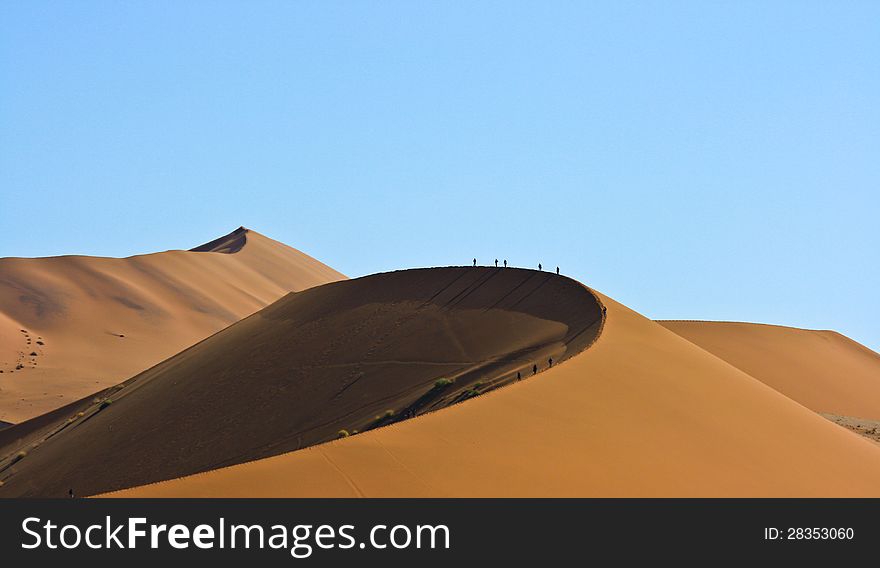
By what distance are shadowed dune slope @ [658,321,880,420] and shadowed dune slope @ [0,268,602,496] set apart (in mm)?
22196

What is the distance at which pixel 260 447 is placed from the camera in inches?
1499

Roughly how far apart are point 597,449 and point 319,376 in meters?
24.7

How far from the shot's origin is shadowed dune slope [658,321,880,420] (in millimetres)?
63219

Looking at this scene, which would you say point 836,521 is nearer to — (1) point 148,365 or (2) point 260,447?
(2) point 260,447

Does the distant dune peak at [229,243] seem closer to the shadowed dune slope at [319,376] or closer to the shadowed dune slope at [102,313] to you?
the shadowed dune slope at [102,313]

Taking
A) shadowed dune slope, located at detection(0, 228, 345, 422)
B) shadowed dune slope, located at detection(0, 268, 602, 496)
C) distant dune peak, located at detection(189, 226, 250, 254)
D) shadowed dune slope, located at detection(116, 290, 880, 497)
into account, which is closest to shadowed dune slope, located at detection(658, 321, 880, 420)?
shadowed dune slope, located at detection(0, 268, 602, 496)

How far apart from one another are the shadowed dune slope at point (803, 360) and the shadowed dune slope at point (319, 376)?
72.8 feet

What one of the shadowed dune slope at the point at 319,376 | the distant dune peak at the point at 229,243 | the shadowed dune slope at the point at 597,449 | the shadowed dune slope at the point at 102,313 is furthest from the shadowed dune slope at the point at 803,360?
the distant dune peak at the point at 229,243

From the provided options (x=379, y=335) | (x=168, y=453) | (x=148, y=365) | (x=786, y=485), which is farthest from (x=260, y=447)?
(x=148, y=365)

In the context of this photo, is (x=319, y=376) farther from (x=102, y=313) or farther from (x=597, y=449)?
(x=102, y=313)

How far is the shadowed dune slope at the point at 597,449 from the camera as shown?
17391 mm

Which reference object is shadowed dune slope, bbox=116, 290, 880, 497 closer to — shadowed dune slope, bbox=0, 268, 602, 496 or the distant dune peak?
shadowed dune slope, bbox=0, 268, 602, 496

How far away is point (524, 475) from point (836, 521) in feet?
16.3

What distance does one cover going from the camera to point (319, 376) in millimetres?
44219
